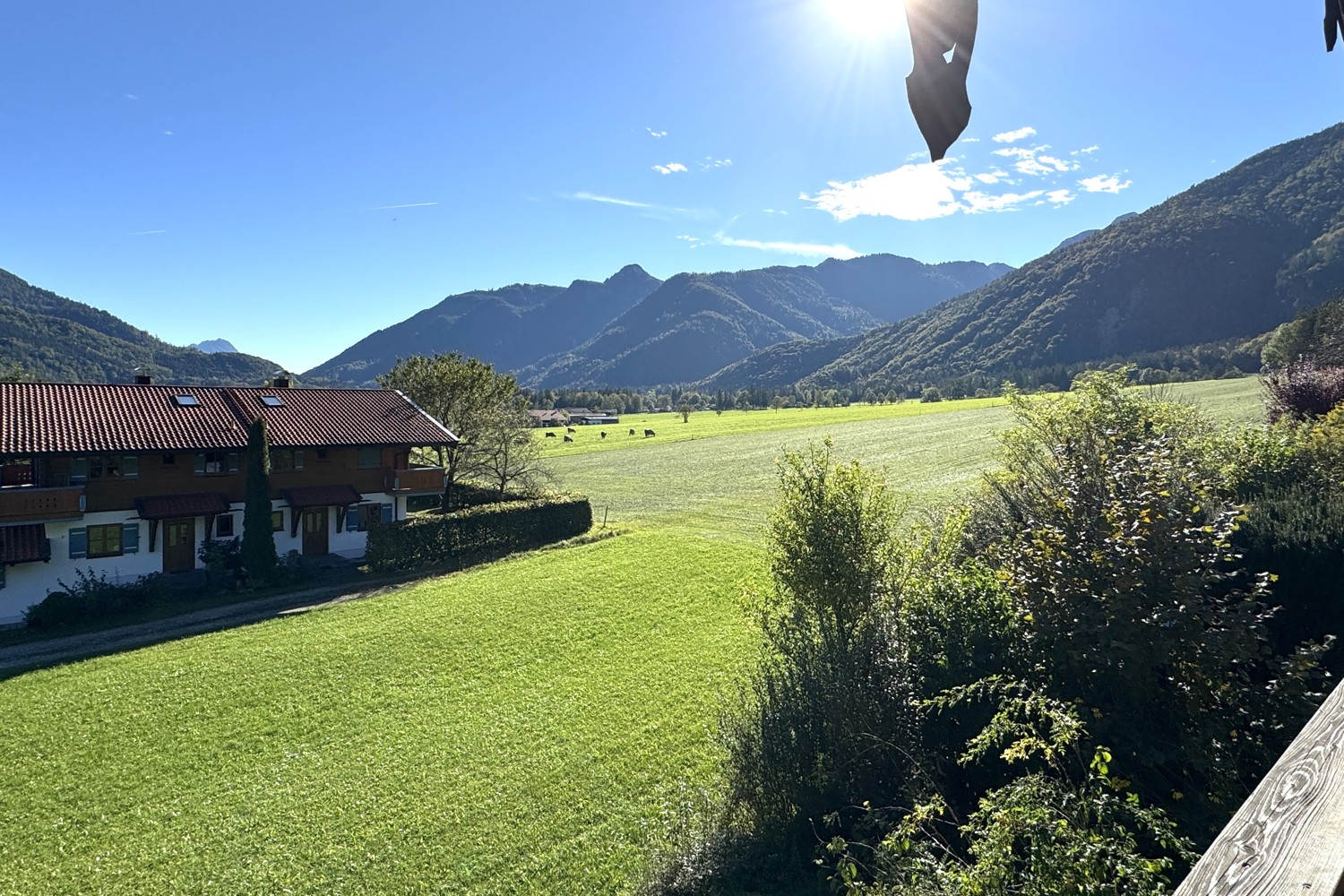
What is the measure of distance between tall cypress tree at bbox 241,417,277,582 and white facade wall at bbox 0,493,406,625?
2113 millimetres

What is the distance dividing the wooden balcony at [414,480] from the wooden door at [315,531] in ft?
13.0

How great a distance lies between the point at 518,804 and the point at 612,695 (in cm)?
555

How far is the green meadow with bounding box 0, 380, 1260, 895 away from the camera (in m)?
13.3

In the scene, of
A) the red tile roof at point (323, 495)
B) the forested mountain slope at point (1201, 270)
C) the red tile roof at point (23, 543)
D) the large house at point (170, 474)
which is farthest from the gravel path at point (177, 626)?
the forested mountain slope at point (1201, 270)

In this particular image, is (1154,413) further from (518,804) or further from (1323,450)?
(518,804)

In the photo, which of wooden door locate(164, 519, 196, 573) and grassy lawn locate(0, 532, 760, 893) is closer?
grassy lawn locate(0, 532, 760, 893)

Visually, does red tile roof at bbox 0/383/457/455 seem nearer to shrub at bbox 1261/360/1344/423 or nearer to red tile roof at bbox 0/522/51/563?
red tile roof at bbox 0/522/51/563

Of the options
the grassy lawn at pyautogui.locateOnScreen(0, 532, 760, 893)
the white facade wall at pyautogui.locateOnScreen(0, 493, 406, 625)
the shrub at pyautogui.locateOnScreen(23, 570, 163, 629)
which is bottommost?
the grassy lawn at pyautogui.locateOnScreen(0, 532, 760, 893)

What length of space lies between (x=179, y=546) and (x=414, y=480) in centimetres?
1190

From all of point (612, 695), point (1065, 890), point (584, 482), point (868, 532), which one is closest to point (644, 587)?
point (612, 695)

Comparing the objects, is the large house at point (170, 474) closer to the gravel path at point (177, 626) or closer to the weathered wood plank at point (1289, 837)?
the gravel path at point (177, 626)

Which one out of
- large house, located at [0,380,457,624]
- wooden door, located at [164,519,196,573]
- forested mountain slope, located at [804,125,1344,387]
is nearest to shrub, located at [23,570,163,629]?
large house, located at [0,380,457,624]

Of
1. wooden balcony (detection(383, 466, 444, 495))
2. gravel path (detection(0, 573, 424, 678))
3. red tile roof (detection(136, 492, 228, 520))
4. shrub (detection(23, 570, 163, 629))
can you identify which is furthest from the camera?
wooden balcony (detection(383, 466, 444, 495))

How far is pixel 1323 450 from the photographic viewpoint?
1758 cm
